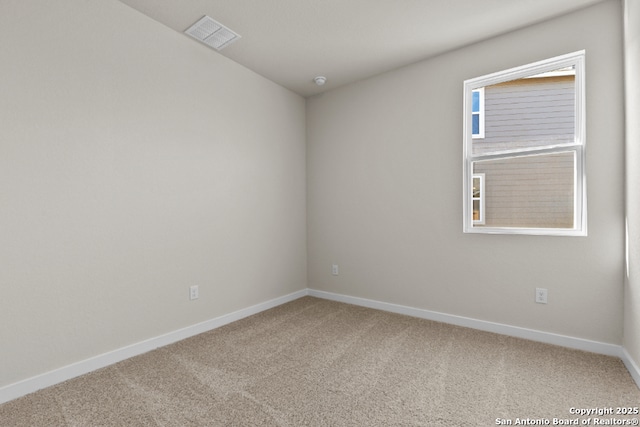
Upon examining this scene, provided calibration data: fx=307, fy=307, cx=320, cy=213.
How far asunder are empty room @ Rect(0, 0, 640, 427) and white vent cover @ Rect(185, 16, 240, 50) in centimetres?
2

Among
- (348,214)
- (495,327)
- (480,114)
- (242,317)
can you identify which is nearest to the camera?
(495,327)

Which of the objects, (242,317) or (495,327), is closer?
(495,327)

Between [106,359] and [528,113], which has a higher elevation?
[528,113]

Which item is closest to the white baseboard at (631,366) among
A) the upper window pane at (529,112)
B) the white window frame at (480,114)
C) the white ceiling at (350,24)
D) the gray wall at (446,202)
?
the gray wall at (446,202)

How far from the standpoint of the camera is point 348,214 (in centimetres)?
357

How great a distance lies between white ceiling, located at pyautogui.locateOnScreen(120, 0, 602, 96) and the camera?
2.21 meters

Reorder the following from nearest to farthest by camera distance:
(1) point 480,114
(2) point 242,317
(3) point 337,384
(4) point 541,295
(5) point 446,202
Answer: (3) point 337,384, (4) point 541,295, (1) point 480,114, (5) point 446,202, (2) point 242,317

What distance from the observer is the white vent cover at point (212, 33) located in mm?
2404

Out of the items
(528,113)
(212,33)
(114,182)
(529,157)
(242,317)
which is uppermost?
(212,33)

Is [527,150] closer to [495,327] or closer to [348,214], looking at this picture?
[495,327]

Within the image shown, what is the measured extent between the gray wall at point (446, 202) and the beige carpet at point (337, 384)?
386 millimetres

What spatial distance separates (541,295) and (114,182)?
3.33 metres

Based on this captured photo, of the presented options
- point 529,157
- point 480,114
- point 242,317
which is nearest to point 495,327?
point 529,157

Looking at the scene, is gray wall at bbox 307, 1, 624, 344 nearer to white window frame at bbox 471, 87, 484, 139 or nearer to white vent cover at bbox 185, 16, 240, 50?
white window frame at bbox 471, 87, 484, 139
